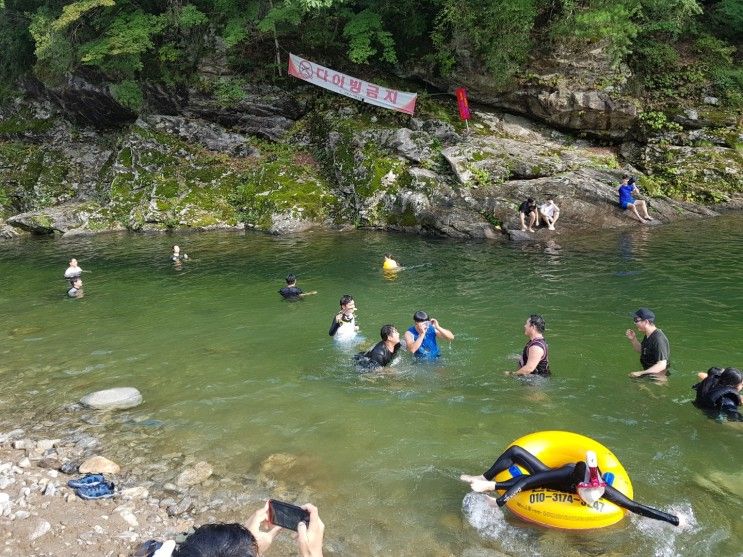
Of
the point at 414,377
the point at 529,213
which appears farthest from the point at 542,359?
the point at 529,213

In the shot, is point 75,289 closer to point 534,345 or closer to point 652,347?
point 534,345

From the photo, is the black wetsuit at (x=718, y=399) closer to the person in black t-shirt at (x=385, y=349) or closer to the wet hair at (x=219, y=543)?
the person in black t-shirt at (x=385, y=349)

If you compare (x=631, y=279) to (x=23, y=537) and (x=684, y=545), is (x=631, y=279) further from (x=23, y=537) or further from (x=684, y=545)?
(x=23, y=537)

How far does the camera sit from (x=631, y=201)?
21.9m

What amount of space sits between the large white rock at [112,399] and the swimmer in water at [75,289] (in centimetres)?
861

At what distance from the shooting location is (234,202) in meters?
28.7

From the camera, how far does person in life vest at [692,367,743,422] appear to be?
22.6 ft

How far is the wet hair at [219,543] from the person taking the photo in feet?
9.72

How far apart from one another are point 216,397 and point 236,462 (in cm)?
229

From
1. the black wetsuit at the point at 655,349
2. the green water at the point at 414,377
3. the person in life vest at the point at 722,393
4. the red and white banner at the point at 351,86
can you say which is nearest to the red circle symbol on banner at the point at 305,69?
the red and white banner at the point at 351,86

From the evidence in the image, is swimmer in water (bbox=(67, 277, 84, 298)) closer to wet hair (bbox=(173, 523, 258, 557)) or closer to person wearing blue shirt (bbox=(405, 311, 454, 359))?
person wearing blue shirt (bbox=(405, 311, 454, 359))

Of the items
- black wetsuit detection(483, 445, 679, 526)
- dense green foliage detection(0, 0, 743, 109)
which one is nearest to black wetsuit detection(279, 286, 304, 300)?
black wetsuit detection(483, 445, 679, 526)

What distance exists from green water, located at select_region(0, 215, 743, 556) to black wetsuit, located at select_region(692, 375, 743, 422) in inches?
11.6

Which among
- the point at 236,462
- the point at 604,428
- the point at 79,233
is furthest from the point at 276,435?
the point at 79,233
